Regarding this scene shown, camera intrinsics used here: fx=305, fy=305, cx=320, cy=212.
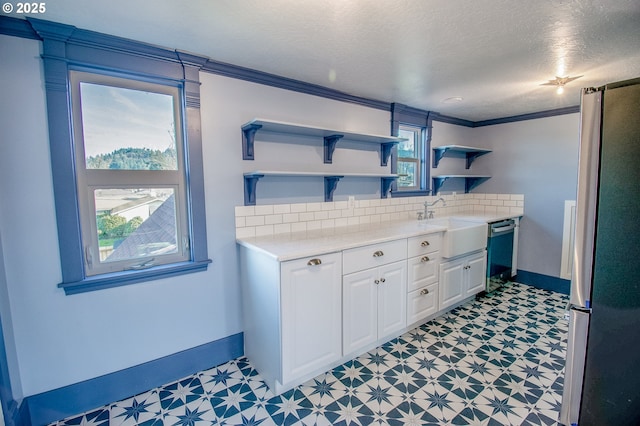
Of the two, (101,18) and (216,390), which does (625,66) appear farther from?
(216,390)

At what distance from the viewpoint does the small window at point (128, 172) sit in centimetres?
179

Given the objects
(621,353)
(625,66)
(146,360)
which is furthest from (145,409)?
(625,66)

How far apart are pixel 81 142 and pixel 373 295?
2.13m

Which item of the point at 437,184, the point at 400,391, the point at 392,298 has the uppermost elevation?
the point at 437,184

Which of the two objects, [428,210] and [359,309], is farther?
[428,210]

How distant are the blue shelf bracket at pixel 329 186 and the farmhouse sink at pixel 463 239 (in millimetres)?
1126

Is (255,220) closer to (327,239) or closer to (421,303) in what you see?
(327,239)

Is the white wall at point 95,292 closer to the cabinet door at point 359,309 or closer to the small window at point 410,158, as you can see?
the cabinet door at point 359,309

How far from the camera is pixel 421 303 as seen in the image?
2699mm

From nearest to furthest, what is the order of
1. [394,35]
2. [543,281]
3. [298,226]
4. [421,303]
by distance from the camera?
[394,35], [298,226], [421,303], [543,281]

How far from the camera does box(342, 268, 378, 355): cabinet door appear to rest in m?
2.16

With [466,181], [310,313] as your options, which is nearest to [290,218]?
[310,313]

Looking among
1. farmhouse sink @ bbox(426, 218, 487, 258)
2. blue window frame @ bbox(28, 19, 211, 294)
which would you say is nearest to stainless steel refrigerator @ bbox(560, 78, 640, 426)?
farmhouse sink @ bbox(426, 218, 487, 258)

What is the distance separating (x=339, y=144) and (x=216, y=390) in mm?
2164
